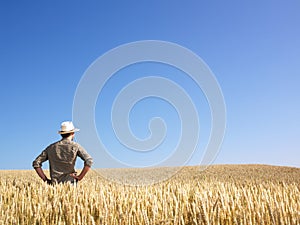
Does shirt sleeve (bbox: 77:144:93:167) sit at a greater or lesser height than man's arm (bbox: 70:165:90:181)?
greater

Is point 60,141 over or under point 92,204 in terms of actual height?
over

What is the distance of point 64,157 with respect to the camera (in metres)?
6.66

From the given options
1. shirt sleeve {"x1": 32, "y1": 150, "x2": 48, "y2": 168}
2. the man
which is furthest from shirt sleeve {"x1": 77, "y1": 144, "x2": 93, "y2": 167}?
shirt sleeve {"x1": 32, "y1": 150, "x2": 48, "y2": 168}

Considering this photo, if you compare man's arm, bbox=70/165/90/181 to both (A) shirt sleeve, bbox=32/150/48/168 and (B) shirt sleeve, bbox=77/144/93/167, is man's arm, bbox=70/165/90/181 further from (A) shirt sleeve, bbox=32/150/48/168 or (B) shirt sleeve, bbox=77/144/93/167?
(A) shirt sleeve, bbox=32/150/48/168

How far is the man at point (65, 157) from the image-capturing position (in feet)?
21.8

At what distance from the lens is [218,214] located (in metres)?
3.90

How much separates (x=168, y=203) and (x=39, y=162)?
3385mm

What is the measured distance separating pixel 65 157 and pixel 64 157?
0.07 feet

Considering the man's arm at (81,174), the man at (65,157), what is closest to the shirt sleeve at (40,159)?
the man at (65,157)

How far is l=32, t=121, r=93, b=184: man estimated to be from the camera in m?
6.66

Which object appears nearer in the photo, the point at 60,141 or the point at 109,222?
the point at 109,222

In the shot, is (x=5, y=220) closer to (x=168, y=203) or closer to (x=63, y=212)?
(x=63, y=212)

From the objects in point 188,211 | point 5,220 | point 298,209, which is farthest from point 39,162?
point 298,209

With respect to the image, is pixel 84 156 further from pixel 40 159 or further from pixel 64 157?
pixel 40 159
